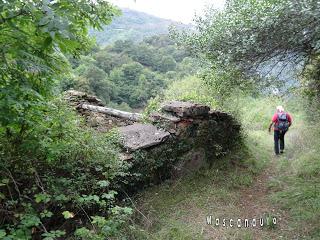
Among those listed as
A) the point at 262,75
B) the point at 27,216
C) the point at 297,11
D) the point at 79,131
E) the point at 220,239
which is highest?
the point at 297,11

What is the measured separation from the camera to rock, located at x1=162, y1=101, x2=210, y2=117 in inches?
308

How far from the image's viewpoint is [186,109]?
7.84 metres

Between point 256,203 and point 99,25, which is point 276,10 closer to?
point 99,25

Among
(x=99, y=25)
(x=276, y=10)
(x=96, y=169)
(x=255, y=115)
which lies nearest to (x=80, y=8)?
(x=99, y=25)

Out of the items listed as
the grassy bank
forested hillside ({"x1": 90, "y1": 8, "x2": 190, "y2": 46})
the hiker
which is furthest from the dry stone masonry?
forested hillside ({"x1": 90, "y1": 8, "x2": 190, "y2": 46})

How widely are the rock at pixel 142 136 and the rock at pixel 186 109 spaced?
0.69 meters

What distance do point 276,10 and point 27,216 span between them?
4.74 metres

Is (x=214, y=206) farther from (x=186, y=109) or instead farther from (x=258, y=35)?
(x=258, y=35)

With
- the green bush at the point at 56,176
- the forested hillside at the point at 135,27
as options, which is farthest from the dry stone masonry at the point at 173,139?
the forested hillside at the point at 135,27

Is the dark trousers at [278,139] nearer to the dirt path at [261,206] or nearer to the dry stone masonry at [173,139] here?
the dry stone masonry at [173,139]

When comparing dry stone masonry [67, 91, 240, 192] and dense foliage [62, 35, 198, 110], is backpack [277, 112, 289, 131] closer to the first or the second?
dry stone masonry [67, 91, 240, 192]

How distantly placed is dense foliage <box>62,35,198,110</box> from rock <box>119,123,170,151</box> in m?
28.3

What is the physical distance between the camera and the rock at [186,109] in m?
7.82

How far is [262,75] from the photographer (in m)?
7.51
